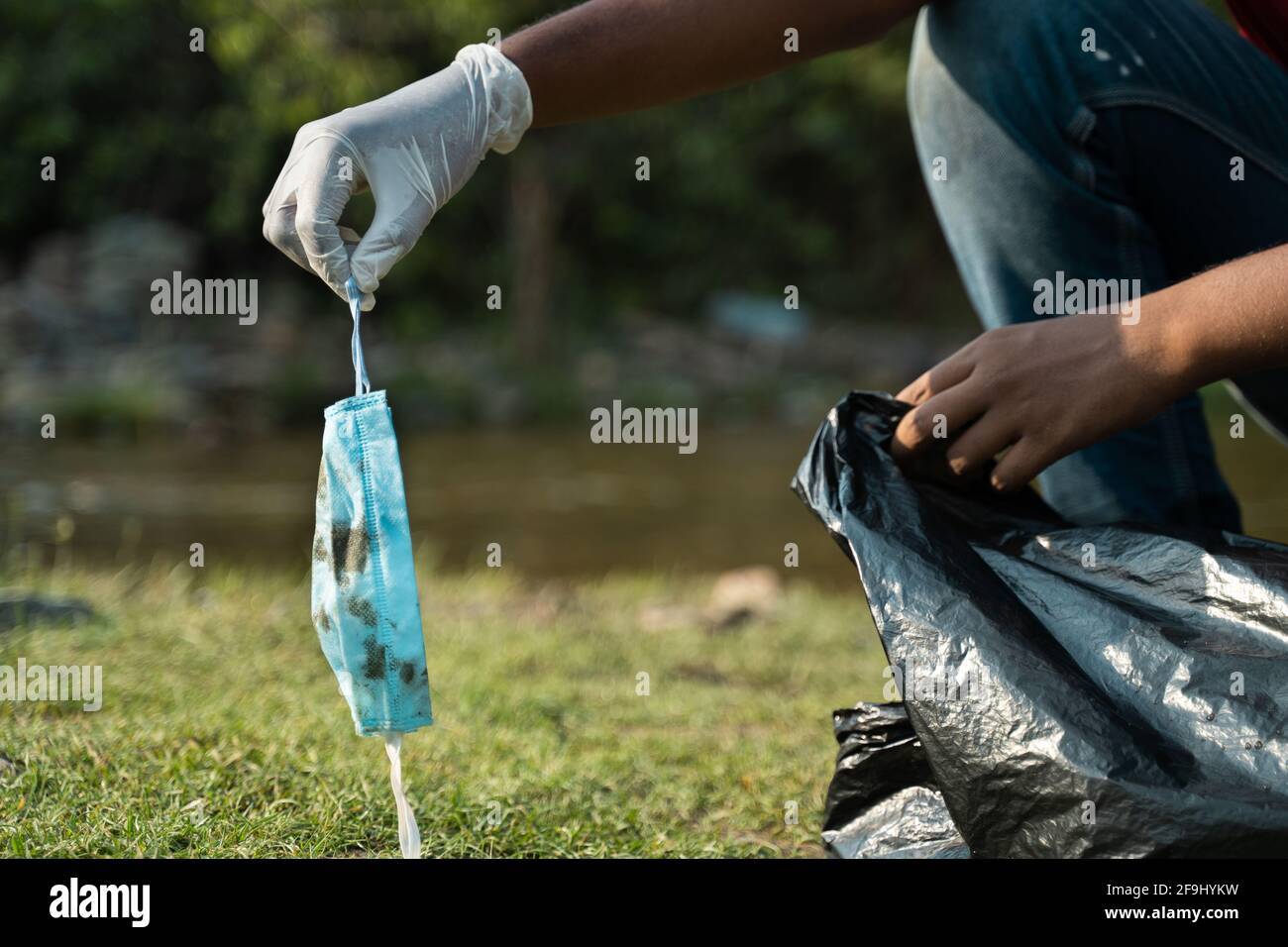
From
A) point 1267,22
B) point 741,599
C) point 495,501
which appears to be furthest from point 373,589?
point 495,501

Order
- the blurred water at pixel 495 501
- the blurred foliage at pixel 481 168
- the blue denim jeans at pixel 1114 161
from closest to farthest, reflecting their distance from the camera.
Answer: the blue denim jeans at pixel 1114 161 < the blurred water at pixel 495 501 < the blurred foliage at pixel 481 168

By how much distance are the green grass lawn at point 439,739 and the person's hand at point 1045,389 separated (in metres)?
0.61

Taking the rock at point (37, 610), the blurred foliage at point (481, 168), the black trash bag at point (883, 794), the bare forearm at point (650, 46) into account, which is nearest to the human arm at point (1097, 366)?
the black trash bag at point (883, 794)

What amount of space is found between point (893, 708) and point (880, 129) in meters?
14.0

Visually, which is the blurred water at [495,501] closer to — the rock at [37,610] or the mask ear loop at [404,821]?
the rock at [37,610]

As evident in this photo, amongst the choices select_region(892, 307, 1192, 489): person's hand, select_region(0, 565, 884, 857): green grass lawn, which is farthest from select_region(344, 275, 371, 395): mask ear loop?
select_region(892, 307, 1192, 489): person's hand

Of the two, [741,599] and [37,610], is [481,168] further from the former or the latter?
[37,610]

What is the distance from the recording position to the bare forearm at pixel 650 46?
1618 millimetres

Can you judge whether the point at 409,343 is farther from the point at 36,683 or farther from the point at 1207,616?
the point at 1207,616

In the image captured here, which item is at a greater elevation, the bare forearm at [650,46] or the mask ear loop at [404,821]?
the bare forearm at [650,46]

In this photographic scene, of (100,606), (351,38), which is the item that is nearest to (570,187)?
(351,38)

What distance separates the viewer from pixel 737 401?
1091 cm

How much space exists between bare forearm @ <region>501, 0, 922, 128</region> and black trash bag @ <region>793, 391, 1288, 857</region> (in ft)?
1.64

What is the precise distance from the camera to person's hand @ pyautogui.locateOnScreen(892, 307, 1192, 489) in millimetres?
1476
